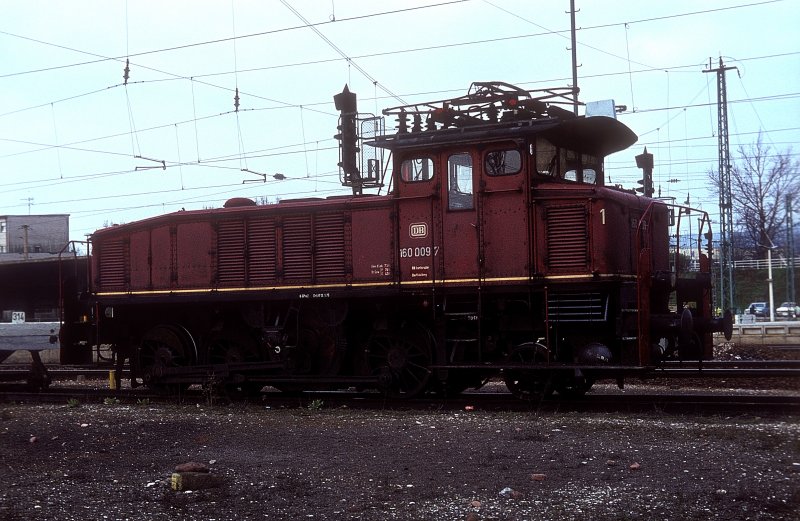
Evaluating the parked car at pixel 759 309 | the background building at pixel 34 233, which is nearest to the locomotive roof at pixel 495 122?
the parked car at pixel 759 309

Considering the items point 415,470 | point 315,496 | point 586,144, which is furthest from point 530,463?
point 586,144

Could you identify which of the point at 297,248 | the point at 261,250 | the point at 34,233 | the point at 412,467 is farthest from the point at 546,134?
the point at 34,233

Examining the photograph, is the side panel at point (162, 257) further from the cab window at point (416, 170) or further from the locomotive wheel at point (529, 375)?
the locomotive wheel at point (529, 375)

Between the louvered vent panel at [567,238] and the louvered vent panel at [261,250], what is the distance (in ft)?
15.9

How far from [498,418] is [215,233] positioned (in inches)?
250

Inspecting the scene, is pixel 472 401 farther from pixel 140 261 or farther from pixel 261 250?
pixel 140 261

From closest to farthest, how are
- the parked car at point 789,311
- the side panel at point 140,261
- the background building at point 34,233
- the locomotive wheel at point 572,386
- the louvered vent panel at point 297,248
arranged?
the locomotive wheel at point 572,386 → the louvered vent panel at point 297,248 → the side panel at point 140,261 → the parked car at point 789,311 → the background building at point 34,233

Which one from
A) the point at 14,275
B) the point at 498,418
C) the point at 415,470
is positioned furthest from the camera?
the point at 14,275

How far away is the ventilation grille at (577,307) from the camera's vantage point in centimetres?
1124

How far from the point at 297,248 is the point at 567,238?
4593mm

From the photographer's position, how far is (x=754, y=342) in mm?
25094

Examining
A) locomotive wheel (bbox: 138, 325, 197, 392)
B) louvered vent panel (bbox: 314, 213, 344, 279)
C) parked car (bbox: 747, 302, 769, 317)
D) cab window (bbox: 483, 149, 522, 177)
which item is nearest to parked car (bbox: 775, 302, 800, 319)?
parked car (bbox: 747, 302, 769, 317)

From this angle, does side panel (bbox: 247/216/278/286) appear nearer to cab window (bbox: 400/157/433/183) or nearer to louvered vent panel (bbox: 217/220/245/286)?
louvered vent panel (bbox: 217/220/245/286)

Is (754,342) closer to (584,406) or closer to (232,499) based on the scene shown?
(584,406)
